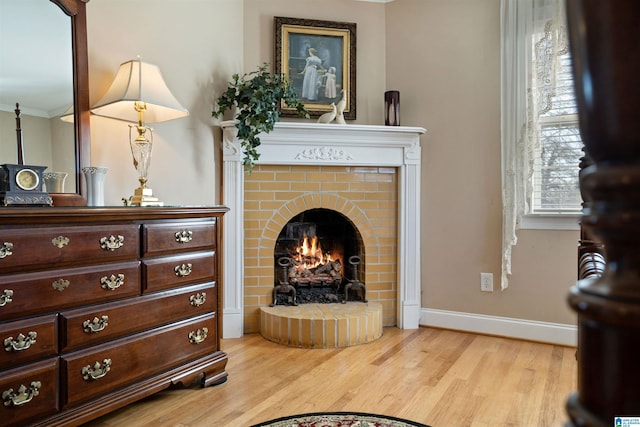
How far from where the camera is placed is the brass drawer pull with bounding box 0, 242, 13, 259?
1445 millimetres

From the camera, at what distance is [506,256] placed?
3.04 meters

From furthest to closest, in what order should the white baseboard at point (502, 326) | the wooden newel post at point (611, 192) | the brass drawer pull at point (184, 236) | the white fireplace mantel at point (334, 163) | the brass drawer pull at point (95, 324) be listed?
1. the white fireplace mantel at point (334, 163)
2. the white baseboard at point (502, 326)
3. the brass drawer pull at point (184, 236)
4. the brass drawer pull at point (95, 324)
5. the wooden newel post at point (611, 192)

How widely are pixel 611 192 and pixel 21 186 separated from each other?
2.08 m

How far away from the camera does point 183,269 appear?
2.11m

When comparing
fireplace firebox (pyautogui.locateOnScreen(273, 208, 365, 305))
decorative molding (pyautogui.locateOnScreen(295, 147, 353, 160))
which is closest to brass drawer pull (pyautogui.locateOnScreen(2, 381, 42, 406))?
fireplace firebox (pyautogui.locateOnScreen(273, 208, 365, 305))

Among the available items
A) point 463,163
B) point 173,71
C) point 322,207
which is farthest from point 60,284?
point 463,163

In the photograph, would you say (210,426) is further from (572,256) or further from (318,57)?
(318,57)

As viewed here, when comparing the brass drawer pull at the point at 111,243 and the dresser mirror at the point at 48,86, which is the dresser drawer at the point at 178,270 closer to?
the brass drawer pull at the point at 111,243

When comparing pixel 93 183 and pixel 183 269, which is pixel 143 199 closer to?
pixel 93 183

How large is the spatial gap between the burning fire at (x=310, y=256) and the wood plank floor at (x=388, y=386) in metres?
0.75

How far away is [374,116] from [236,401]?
2347mm

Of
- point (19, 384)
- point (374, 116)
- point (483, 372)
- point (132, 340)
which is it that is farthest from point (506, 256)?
point (19, 384)

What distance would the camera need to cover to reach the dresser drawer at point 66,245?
4.84 feet

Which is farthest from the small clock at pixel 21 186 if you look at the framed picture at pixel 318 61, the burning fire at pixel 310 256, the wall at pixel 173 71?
the burning fire at pixel 310 256
